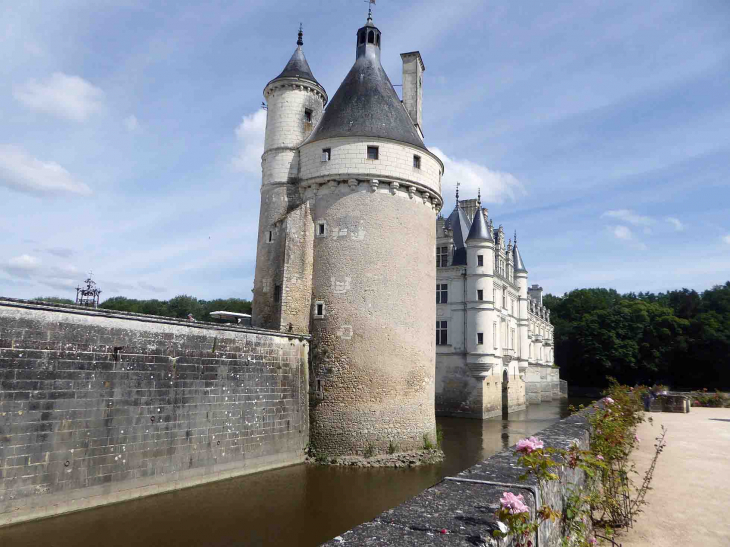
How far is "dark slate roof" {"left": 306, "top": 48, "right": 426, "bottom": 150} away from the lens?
57.5 feet

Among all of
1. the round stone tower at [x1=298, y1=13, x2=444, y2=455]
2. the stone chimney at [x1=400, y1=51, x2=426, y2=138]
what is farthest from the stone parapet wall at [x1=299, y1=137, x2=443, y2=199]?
the stone chimney at [x1=400, y1=51, x2=426, y2=138]

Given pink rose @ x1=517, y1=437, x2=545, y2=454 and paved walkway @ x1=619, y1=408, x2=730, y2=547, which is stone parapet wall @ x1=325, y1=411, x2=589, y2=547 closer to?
pink rose @ x1=517, y1=437, x2=545, y2=454

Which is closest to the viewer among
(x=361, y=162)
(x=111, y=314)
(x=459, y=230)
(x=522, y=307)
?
(x=111, y=314)

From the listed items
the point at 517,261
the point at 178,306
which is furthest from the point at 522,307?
the point at 178,306

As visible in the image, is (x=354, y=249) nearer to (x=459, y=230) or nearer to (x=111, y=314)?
(x=111, y=314)

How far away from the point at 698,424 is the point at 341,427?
36.3ft

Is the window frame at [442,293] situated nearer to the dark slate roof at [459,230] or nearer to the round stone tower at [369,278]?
the dark slate roof at [459,230]

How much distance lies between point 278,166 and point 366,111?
3.76m

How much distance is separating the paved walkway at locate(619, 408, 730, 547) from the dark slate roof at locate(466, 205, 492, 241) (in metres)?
18.9

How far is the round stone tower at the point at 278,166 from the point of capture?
18.5 metres

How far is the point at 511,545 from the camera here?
9.74 ft

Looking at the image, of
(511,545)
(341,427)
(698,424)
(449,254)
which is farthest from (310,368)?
(449,254)

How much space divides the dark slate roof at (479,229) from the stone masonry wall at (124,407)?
62.7 ft

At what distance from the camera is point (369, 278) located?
54.6ft
